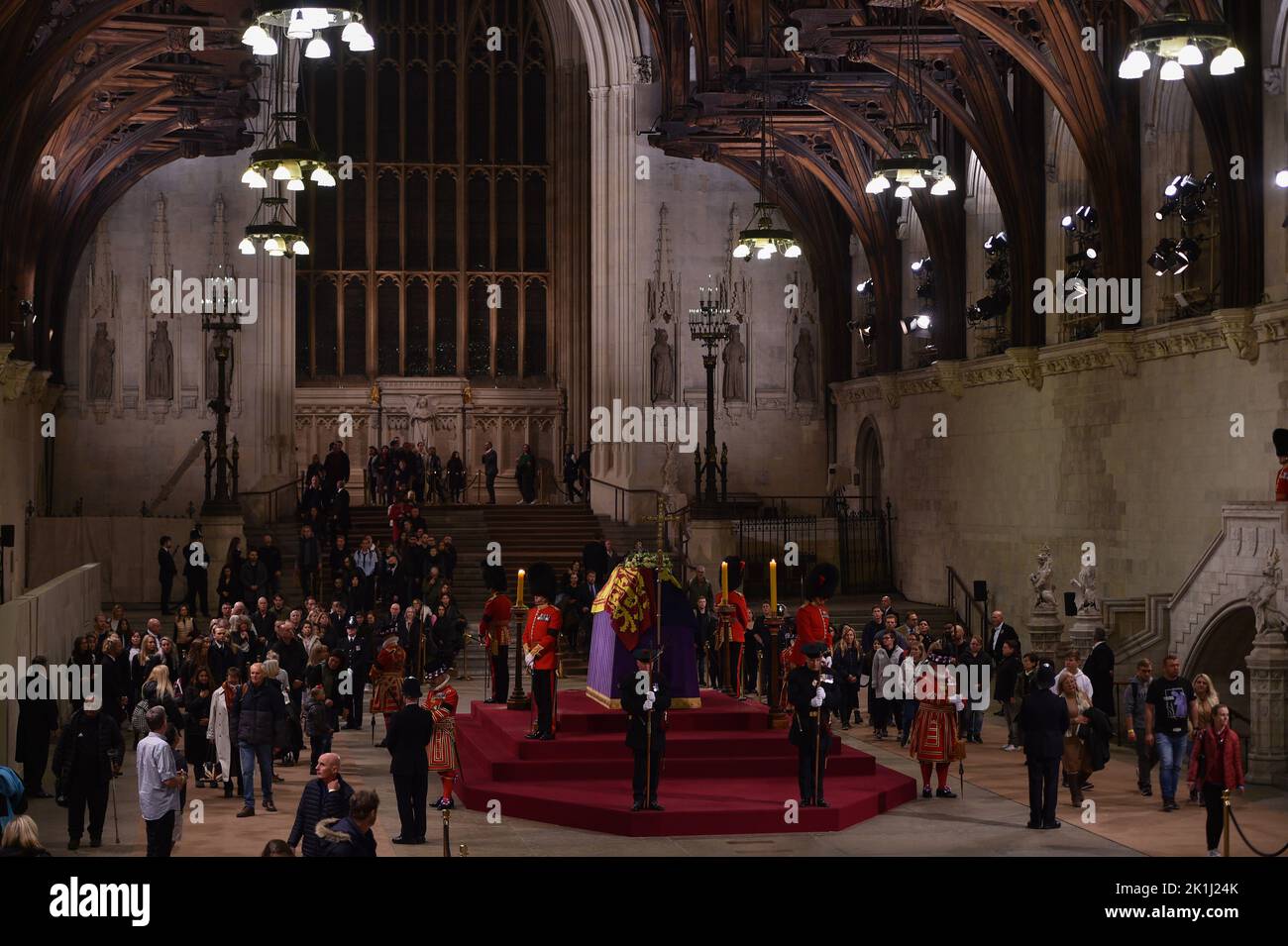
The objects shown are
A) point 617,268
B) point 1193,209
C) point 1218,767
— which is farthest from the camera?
point 617,268

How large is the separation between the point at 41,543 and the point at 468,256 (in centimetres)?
1604

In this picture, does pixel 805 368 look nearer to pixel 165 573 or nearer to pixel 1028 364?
pixel 1028 364

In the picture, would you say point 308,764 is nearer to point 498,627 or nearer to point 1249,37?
point 498,627

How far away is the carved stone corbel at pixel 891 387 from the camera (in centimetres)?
3419

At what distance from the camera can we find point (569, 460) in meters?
38.8

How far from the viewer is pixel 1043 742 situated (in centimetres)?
1508

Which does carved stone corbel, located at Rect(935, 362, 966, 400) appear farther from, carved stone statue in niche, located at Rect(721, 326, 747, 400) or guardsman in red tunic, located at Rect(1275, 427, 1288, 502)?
guardsman in red tunic, located at Rect(1275, 427, 1288, 502)

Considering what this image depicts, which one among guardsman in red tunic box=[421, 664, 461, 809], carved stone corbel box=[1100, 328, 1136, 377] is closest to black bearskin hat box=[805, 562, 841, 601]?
guardsman in red tunic box=[421, 664, 461, 809]

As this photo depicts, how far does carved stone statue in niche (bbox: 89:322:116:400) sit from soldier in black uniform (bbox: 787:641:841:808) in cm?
2619

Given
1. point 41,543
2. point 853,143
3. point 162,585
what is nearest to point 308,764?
point 162,585

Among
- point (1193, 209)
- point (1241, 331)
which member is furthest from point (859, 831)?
point (1193, 209)

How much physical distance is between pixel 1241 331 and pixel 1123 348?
336cm

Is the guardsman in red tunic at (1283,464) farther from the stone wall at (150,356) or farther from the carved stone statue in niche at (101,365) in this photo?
the carved stone statue in niche at (101,365)

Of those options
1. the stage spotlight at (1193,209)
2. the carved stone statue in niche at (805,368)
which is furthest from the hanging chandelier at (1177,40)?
the carved stone statue in niche at (805,368)
